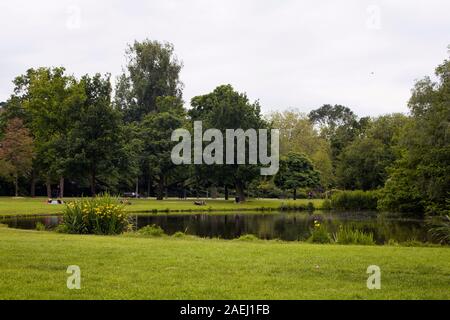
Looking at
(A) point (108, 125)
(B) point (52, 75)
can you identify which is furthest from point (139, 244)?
(B) point (52, 75)

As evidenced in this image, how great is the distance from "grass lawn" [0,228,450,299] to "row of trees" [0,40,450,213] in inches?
801

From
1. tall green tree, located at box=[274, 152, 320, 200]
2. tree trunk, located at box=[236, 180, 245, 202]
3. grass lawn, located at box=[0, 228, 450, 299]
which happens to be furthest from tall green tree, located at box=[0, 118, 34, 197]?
grass lawn, located at box=[0, 228, 450, 299]

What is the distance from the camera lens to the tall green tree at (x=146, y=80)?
64.2 meters

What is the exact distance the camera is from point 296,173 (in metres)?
59.7

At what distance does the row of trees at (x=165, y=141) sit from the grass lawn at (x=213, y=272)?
801 inches

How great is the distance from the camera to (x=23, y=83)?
63531mm

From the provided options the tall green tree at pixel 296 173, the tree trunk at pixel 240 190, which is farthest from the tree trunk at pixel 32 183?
the tall green tree at pixel 296 173

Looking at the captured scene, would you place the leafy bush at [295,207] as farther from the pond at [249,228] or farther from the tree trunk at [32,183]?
the tree trunk at [32,183]

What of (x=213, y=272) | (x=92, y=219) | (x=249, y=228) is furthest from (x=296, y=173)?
(x=213, y=272)

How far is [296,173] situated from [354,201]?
33.9 feet

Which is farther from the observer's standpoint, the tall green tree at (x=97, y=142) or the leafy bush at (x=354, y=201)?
the leafy bush at (x=354, y=201)

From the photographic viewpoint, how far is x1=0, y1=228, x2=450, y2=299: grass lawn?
25.8ft
